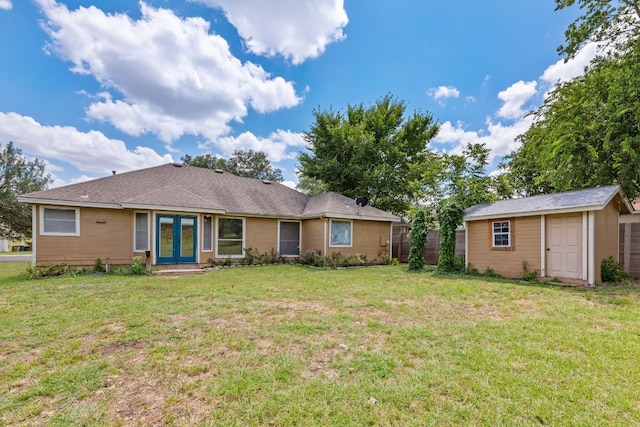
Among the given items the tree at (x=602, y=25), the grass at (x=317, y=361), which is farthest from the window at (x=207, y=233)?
the tree at (x=602, y=25)

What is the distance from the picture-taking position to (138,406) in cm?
237

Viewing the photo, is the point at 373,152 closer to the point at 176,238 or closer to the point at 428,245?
the point at 428,245

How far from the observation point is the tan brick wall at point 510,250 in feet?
29.7

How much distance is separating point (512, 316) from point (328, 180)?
1645 centimetres

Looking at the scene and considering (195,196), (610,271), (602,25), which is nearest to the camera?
(610,271)

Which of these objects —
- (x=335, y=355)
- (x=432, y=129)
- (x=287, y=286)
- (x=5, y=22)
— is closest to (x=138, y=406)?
(x=335, y=355)

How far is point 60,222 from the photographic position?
31.3 ft

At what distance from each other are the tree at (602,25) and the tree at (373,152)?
8876 millimetres

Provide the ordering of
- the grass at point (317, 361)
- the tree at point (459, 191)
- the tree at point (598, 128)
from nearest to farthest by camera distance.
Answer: the grass at point (317, 361) < the tree at point (598, 128) < the tree at point (459, 191)

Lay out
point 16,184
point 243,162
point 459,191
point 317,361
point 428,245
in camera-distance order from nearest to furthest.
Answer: point 317,361 → point 459,191 → point 428,245 → point 16,184 → point 243,162

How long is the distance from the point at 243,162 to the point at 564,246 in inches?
1284

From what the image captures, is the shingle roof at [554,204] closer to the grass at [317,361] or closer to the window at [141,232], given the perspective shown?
the grass at [317,361]

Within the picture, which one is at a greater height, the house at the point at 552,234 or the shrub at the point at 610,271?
the house at the point at 552,234

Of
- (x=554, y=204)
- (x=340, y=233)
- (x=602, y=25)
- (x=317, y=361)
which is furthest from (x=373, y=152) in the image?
(x=317, y=361)
